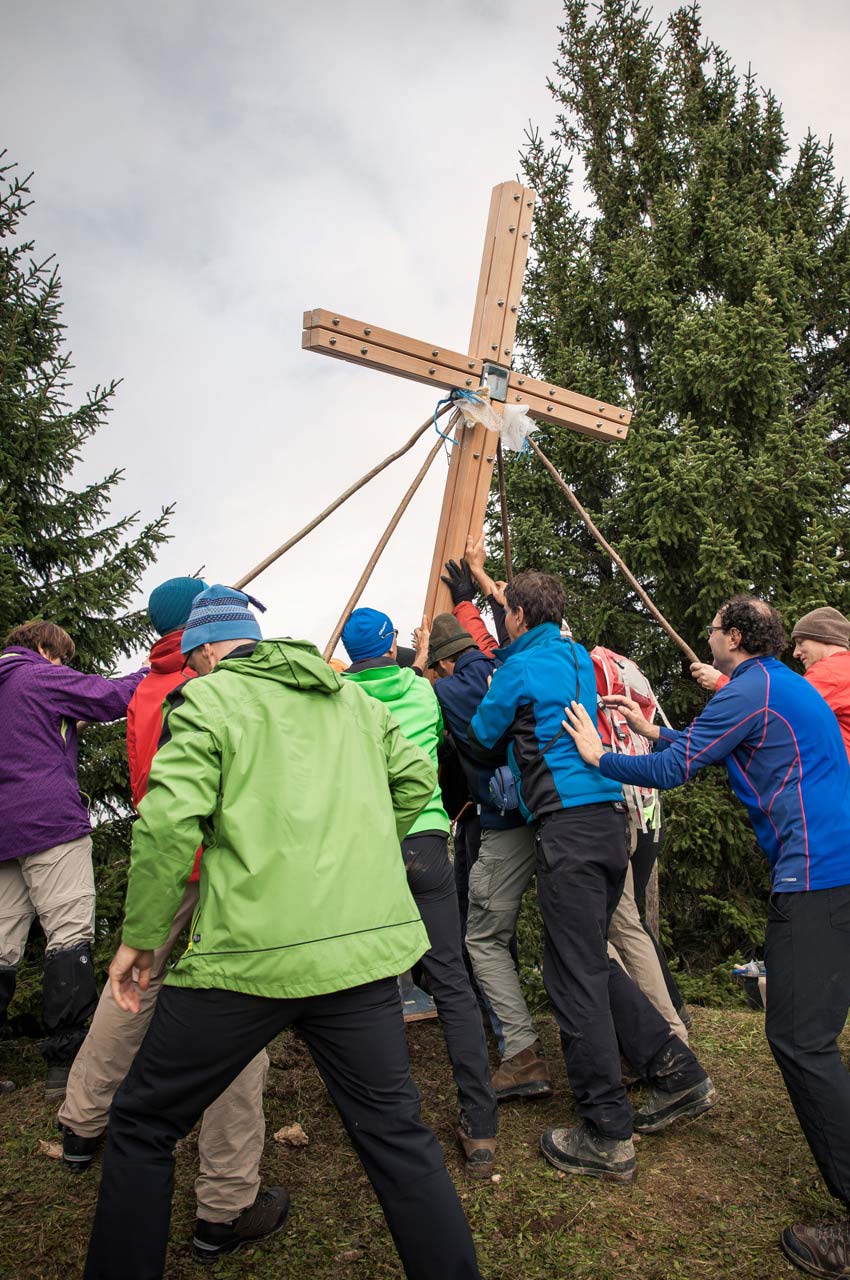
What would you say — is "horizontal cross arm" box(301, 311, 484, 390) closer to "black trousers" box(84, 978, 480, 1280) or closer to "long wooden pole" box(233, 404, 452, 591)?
"long wooden pole" box(233, 404, 452, 591)

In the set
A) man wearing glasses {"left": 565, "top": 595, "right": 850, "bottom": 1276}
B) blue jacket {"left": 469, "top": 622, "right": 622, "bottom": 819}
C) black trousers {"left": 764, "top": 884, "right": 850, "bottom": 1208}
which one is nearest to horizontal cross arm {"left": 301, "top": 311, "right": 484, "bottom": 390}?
blue jacket {"left": 469, "top": 622, "right": 622, "bottom": 819}

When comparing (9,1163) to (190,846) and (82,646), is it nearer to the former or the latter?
(190,846)

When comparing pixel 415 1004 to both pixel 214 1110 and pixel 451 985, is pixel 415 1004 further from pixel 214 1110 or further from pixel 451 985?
pixel 214 1110

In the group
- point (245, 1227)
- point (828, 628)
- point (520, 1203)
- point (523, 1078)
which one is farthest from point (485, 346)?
point (245, 1227)

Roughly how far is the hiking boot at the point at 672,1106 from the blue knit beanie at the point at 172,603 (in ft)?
9.27

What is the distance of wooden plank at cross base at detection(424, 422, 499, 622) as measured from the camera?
4.81m

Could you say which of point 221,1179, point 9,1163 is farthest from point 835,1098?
point 9,1163

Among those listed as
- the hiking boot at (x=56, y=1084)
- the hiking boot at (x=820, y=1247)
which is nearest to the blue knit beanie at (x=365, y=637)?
the hiking boot at (x=56, y=1084)

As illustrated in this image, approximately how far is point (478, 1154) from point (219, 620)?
89.8 inches

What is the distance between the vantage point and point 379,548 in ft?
14.4

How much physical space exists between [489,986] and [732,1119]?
120 centimetres

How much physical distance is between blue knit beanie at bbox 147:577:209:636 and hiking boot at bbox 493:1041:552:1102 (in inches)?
97.5

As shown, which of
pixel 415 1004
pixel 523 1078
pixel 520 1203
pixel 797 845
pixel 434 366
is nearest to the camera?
pixel 797 845

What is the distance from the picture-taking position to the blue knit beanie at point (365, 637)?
3.84 m
